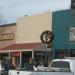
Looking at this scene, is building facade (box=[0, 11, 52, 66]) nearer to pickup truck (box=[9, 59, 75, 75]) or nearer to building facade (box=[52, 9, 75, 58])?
building facade (box=[52, 9, 75, 58])

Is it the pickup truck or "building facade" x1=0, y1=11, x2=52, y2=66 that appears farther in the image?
"building facade" x1=0, y1=11, x2=52, y2=66

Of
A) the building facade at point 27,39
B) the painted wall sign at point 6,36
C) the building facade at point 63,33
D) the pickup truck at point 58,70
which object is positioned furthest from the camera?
the painted wall sign at point 6,36

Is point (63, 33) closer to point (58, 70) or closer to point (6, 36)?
point (6, 36)

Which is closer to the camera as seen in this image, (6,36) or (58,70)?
(58,70)

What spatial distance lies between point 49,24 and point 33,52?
3198mm

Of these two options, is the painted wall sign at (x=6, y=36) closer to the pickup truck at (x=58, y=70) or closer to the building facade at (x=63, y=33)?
the building facade at (x=63, y=33)

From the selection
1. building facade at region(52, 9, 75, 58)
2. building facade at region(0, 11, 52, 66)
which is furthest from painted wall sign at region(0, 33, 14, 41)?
building facade at region(52, 9, 75, 58)

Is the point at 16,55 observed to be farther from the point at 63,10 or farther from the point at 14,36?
the point at 63,10

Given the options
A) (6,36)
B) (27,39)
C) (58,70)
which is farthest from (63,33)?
(58,70)

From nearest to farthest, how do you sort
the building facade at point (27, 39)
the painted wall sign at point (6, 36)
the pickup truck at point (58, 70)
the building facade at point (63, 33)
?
1. the pickup truck at point (58, 70)
2. the building facade at point (63, 33)
3. the building facade at point (27, 39)
4. the painted wall sign at point (6, 36)

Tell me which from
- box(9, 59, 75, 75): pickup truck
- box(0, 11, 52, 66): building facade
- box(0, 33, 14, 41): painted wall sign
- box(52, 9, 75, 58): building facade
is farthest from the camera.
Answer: box(0, 33, 14, 41): painted wall sign

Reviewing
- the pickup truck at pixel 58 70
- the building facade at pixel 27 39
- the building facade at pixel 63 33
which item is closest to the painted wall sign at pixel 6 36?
the building facade at pixel 27 39

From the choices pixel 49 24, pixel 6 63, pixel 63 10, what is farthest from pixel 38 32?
pixel 6 63

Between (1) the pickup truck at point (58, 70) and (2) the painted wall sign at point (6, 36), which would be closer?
(1) the pickup truck at point (58, 70)
